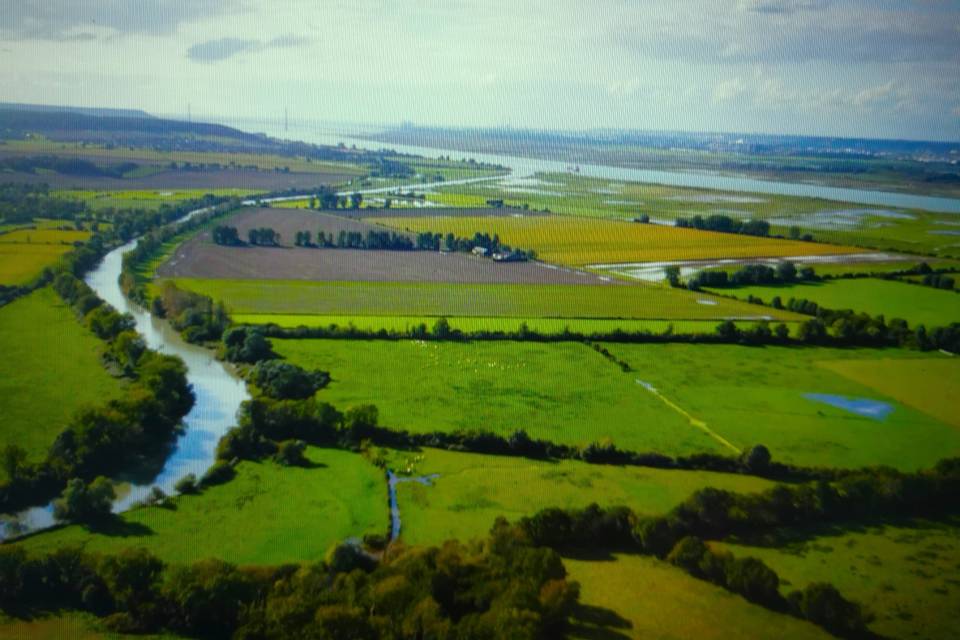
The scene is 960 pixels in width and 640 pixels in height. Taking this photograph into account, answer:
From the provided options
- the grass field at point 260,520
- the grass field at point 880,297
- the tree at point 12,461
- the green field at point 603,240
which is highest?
the green field at point 603,240

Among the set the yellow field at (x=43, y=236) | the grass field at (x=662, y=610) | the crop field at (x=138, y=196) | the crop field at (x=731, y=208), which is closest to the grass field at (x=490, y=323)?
the grass field at (x=662, y=610)

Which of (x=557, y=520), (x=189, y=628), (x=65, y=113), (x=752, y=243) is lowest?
(x=189, y=628)

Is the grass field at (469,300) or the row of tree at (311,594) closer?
the row of tree at (311,594)

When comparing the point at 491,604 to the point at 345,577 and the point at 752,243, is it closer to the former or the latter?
the point at 345,577

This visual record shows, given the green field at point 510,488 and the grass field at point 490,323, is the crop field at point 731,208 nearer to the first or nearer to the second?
the grass field at point 490,323

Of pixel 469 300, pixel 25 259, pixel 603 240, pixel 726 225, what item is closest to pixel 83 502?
pixel 469 300

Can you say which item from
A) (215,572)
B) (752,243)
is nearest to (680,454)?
(215,572)

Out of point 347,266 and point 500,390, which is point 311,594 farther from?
point 347,266
